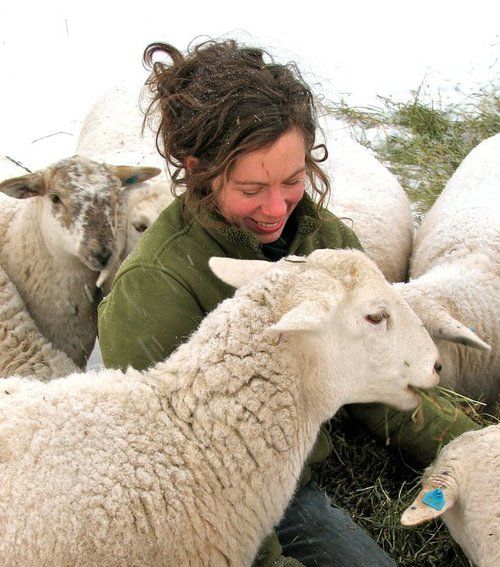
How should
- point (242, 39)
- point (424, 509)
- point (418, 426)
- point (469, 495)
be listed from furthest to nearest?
point (242, 39) → point (418, 426) → point (469, 495) → point (424, 509)

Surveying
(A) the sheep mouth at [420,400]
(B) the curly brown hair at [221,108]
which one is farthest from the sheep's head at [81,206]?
(A) the sheep mouth at [420,400]

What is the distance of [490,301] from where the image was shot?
414cm

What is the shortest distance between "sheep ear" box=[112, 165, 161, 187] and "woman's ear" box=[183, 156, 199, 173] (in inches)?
47.3

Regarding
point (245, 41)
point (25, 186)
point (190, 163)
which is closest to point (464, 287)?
point (190, 163)

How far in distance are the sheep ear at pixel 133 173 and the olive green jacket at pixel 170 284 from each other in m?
1.10

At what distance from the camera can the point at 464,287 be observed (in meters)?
4.10

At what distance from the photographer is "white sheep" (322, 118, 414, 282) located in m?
4.88

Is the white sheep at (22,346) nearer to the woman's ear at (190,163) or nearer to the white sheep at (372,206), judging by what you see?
the woman's ear at (190,163)

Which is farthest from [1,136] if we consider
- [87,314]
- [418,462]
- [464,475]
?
[464,475]

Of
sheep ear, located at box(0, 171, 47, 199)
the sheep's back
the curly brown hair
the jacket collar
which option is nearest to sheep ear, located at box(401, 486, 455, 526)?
the jacket collar

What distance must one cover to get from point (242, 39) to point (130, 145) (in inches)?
113

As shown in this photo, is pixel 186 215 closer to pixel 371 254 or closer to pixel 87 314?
pixel 87 314

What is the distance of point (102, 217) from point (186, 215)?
0.94 m

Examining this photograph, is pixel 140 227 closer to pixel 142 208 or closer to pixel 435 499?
pixel 142 208
